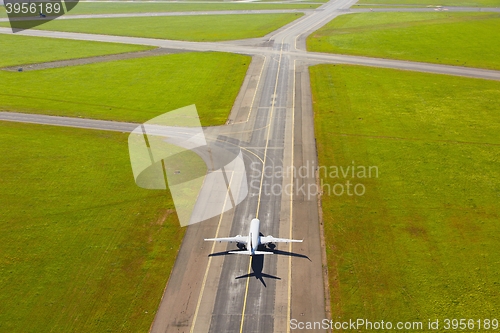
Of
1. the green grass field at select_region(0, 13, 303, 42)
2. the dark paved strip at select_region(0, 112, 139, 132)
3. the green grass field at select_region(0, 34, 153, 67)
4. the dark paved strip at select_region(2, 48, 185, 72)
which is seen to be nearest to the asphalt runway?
the dark paved strip at select_region(0, 112, 139, 132)

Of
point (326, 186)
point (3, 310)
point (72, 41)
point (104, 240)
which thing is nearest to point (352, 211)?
point (326, 186)

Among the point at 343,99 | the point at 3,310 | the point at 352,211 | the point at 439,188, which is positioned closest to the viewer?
the point at 3,310

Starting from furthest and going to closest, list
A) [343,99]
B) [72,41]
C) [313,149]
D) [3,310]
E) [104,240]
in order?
1. [72,41]
2. [343,99]
3. [313,149]
4. [104,240]
5. [3,310]

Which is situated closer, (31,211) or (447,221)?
(447,221)

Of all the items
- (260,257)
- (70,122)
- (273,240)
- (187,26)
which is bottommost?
(260,257)

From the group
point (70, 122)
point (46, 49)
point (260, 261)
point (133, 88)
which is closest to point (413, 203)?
point (260, 261)

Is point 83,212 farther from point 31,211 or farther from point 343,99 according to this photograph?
point 343,99

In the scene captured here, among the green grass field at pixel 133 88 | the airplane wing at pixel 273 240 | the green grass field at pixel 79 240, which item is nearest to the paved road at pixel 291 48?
the green grass field at pixel 133 88

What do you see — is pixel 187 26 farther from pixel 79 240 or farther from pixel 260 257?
pixel 260 257
